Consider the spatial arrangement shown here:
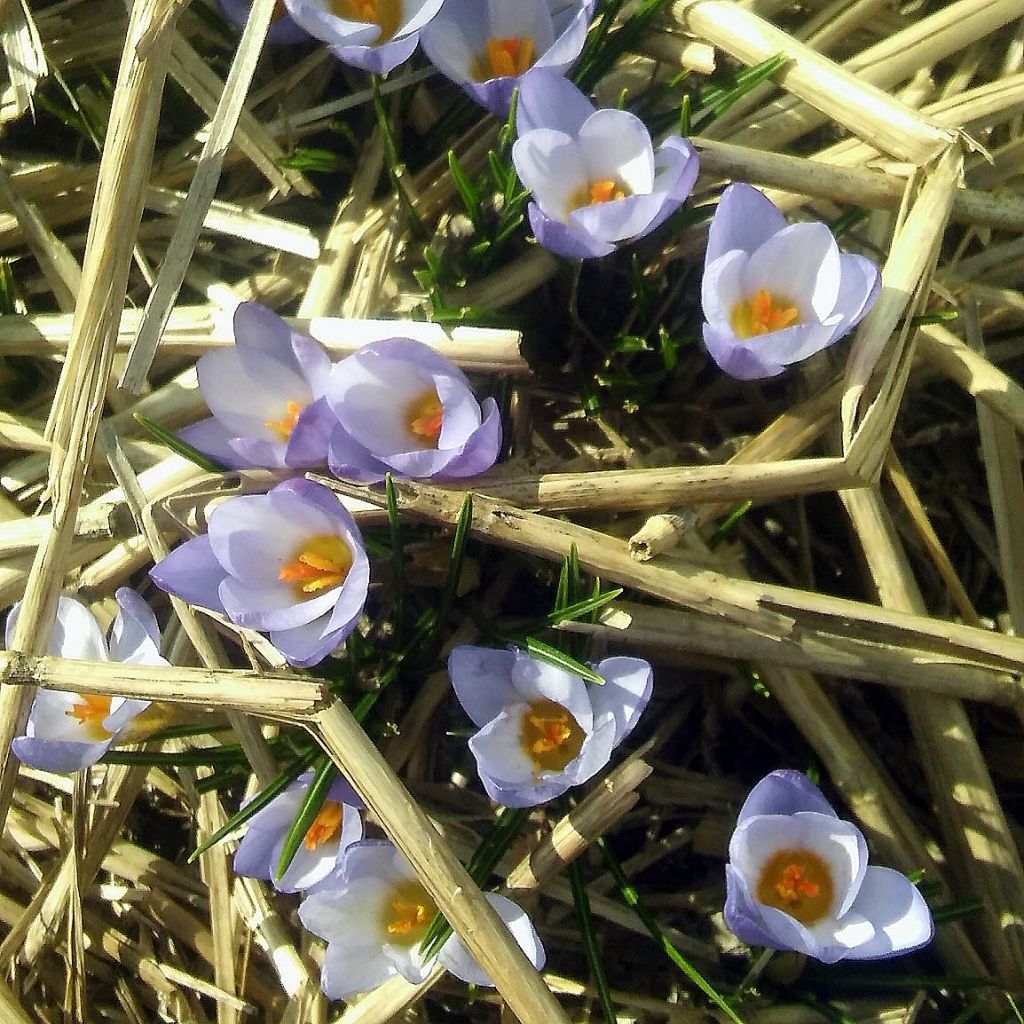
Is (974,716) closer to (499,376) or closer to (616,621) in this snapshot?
(616,621)

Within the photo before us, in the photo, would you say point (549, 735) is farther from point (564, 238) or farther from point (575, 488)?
point (564, 238)

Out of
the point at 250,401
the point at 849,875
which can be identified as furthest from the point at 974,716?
the point at 250,401

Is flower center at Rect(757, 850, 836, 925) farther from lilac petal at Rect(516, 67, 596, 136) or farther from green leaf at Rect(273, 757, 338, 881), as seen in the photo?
lilac petal at Rect(516, 67, 596, 136)

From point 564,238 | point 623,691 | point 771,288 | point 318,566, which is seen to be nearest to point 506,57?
point 564,238

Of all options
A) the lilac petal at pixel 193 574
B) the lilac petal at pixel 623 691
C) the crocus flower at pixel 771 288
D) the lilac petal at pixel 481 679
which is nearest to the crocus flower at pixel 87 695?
the lilac petal at pixel 193 574

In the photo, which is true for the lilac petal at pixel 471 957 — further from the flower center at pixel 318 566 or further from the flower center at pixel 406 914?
the flower center at pixel 318 566

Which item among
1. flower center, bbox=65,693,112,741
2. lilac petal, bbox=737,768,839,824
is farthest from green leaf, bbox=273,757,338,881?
lilac petal, bbox=737,768,839,824

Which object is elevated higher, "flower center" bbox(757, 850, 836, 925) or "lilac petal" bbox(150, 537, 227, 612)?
"lilac petal" bbox(150, 537, 227, 612)
